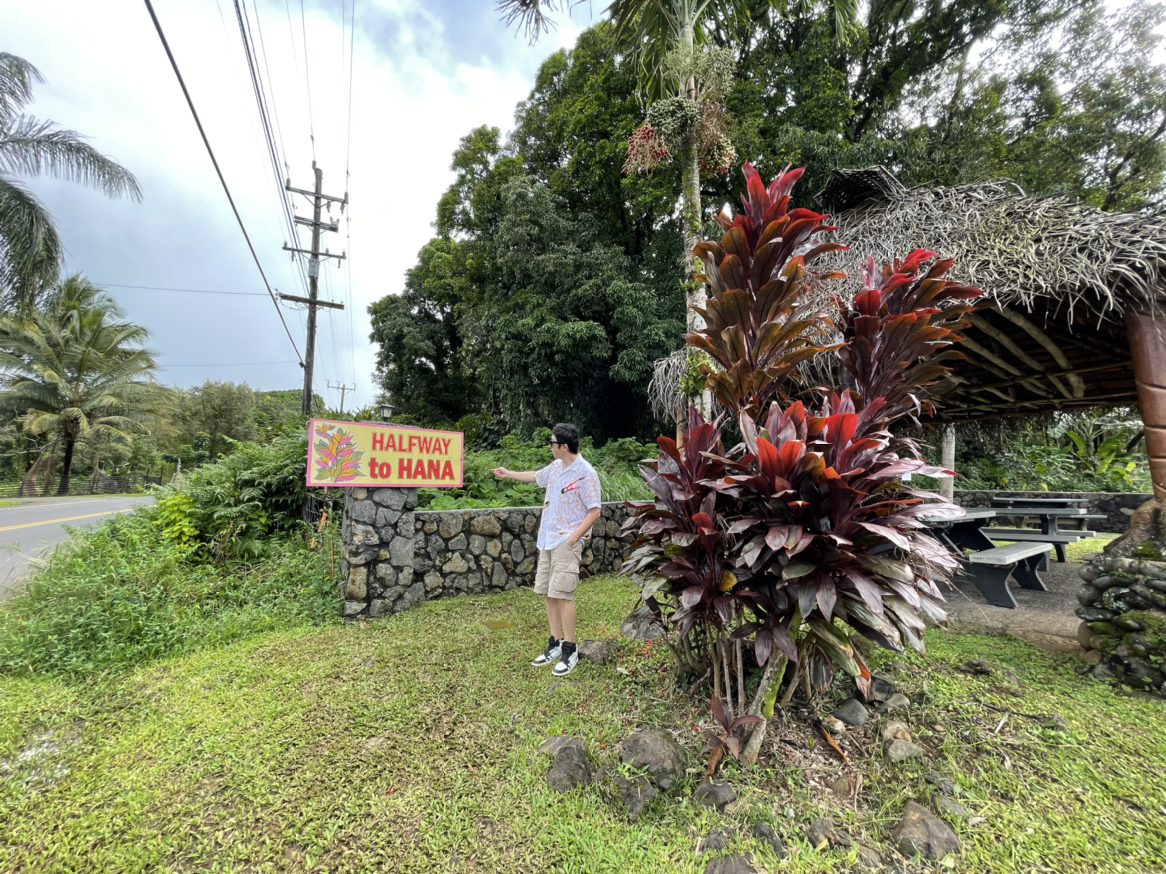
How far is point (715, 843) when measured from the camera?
1617 mm

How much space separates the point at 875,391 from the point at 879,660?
1521 mm

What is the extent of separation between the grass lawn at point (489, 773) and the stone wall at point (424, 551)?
1.07 metres

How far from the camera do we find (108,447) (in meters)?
22.5

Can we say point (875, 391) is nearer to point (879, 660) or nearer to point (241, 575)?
point (879, 660)

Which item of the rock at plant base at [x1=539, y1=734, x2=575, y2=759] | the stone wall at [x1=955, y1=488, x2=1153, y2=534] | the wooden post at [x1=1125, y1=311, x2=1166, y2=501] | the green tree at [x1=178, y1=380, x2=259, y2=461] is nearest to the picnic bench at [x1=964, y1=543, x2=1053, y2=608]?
the wooden post at [x1=1125, y1=311, x2=1166, y2=501]

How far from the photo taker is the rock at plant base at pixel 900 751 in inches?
75.4

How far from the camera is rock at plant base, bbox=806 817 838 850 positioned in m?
1.61

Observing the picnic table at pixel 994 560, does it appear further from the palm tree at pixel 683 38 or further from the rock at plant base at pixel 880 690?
the palm tree at pixel 683 38

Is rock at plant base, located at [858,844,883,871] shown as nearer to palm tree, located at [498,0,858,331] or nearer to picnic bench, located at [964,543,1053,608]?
picnic bench, located at [964,543,1053,608]

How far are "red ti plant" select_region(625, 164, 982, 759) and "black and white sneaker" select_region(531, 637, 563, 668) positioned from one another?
898mm

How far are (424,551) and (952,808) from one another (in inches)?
155

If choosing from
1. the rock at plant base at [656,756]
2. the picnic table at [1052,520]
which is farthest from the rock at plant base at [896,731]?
the picnic table at [1052,520]

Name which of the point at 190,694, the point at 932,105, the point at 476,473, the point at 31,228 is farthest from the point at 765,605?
the point at 31,228

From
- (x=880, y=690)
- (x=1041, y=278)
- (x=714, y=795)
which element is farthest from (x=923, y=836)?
(x=1041, y=278)
